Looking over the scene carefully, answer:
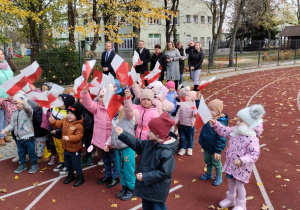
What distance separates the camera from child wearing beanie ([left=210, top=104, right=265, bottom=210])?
3611 millimetres

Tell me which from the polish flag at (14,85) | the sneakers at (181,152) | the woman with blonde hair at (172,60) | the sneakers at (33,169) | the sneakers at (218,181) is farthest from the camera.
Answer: the woman with blonde hair at (172,60)

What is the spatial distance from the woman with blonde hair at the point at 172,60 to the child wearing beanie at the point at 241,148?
707 cm

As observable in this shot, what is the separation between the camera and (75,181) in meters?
5.01

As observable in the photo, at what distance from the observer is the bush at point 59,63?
37.4 feet

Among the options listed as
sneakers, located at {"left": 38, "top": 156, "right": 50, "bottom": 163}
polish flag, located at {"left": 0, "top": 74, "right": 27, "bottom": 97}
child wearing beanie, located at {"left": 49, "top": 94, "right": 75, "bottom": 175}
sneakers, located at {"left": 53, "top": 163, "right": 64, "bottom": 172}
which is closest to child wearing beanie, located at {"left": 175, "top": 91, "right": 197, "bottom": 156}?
child wearing beanie, located at {"left": 49, "top": 94, "right": 75, "bottom": 175}

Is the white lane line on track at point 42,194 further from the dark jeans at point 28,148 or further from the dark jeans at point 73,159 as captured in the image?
the dark jeans at point 28,148

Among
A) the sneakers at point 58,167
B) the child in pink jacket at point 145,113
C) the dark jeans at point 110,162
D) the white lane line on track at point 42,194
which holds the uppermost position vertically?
the child in pink jacket at point 145,113

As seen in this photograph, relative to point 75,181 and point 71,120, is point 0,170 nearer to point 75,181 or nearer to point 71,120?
point 75,181

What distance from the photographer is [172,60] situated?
1081 centimetres

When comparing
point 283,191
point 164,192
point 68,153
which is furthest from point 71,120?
point 283,191

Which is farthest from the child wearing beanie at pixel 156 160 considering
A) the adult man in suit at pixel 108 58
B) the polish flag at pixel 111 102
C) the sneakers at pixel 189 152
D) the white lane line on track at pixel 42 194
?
the adult man in suit at pixel 108 58

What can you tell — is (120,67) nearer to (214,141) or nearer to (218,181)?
(214,141)

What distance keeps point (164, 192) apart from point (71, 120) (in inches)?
88.5

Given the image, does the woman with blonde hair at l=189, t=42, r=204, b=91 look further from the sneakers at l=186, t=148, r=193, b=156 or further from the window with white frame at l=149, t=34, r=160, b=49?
the window with white frame at l=149, t=34, r=160, b=49
